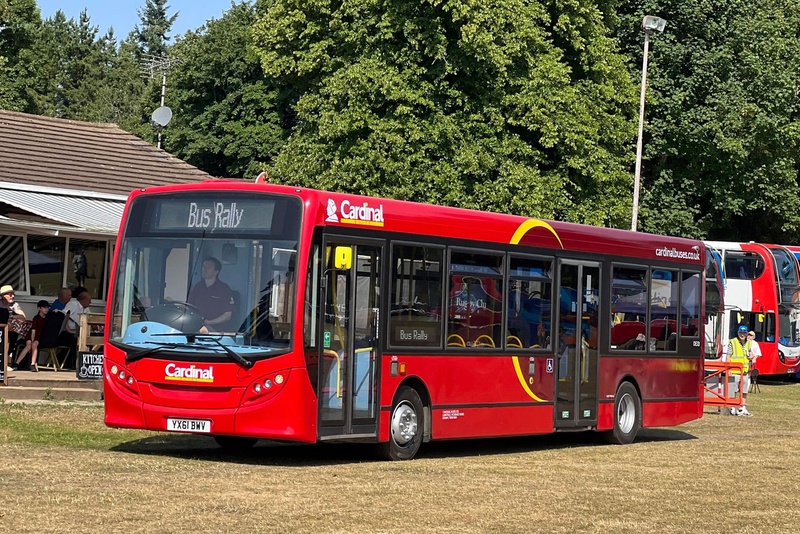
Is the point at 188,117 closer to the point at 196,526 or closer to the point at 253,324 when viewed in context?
the point at 253,324

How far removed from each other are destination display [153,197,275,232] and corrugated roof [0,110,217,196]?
1623cm

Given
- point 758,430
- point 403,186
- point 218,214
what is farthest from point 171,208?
point 403,186

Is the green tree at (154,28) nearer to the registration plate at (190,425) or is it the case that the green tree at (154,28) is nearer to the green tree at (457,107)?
the green tree at (457,107)

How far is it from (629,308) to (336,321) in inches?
288

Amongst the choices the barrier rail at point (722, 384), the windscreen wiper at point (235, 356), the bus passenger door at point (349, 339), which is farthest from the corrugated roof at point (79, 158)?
the windscreen wiper at point (235, 356)

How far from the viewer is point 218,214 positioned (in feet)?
50.3

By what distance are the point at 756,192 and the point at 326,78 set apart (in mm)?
16108

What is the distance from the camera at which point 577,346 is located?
20.3 metres

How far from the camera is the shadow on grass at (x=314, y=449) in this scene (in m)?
15.9

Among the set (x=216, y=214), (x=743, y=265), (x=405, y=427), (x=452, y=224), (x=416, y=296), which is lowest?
(x=405, y=427)

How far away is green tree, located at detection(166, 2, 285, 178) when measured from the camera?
197ft

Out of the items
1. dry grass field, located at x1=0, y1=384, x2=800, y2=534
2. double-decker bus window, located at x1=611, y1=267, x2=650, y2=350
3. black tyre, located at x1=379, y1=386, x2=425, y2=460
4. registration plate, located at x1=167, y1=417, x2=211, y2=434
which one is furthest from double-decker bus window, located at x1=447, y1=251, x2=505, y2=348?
registration plate, located at x1=167, y1=417, x2=211, y2=434

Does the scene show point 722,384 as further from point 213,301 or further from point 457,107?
point 213,301

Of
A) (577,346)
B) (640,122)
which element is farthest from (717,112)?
(577,346)
